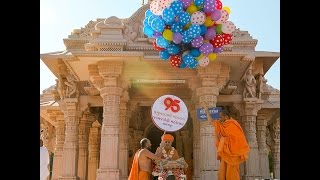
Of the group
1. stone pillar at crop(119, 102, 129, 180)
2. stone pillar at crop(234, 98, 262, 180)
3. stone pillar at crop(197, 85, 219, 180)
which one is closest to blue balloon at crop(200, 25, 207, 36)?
stone pillar at crop(197, 85, 219, 180)

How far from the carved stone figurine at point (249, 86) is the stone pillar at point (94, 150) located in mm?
5443

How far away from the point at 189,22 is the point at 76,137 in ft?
19.7

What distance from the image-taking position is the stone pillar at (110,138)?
10875 millimetres

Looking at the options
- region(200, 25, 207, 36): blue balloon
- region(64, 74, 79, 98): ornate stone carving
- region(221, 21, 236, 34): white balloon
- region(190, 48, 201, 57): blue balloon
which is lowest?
region(64, 74, 79, 98): ornate stone carving

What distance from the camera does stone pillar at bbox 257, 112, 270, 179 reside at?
15.2 m

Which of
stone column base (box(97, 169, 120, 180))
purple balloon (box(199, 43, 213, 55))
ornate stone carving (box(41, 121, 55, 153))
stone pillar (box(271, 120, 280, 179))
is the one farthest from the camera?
stone pillar (box(271, 120, 280, 179))

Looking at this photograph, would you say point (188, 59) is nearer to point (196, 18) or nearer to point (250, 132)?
point (196, 18)

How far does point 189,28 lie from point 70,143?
598 centimetres

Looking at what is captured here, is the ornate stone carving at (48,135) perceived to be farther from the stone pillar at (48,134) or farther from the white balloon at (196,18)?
the white balloon at (196,18)

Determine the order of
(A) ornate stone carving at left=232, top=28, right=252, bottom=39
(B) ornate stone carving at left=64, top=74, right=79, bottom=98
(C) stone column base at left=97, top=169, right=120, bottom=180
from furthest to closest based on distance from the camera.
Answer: (B) ornate stone carving at left=64, top=74, right=79, bottom=98 < (A) ornate stone carving at left=232, top=28, right=252, bottom=39 < (C) stone column base at left=97, top=169, right=120, bottom=180

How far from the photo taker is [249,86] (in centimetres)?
1397

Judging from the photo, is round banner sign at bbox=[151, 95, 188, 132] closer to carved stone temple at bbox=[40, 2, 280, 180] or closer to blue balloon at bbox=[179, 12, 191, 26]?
blue balloon at bbox=[179, 12, 191, 26]

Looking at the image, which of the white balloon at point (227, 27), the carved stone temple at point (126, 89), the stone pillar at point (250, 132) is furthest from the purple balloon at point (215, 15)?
the stone pillar at point (250, 132)
